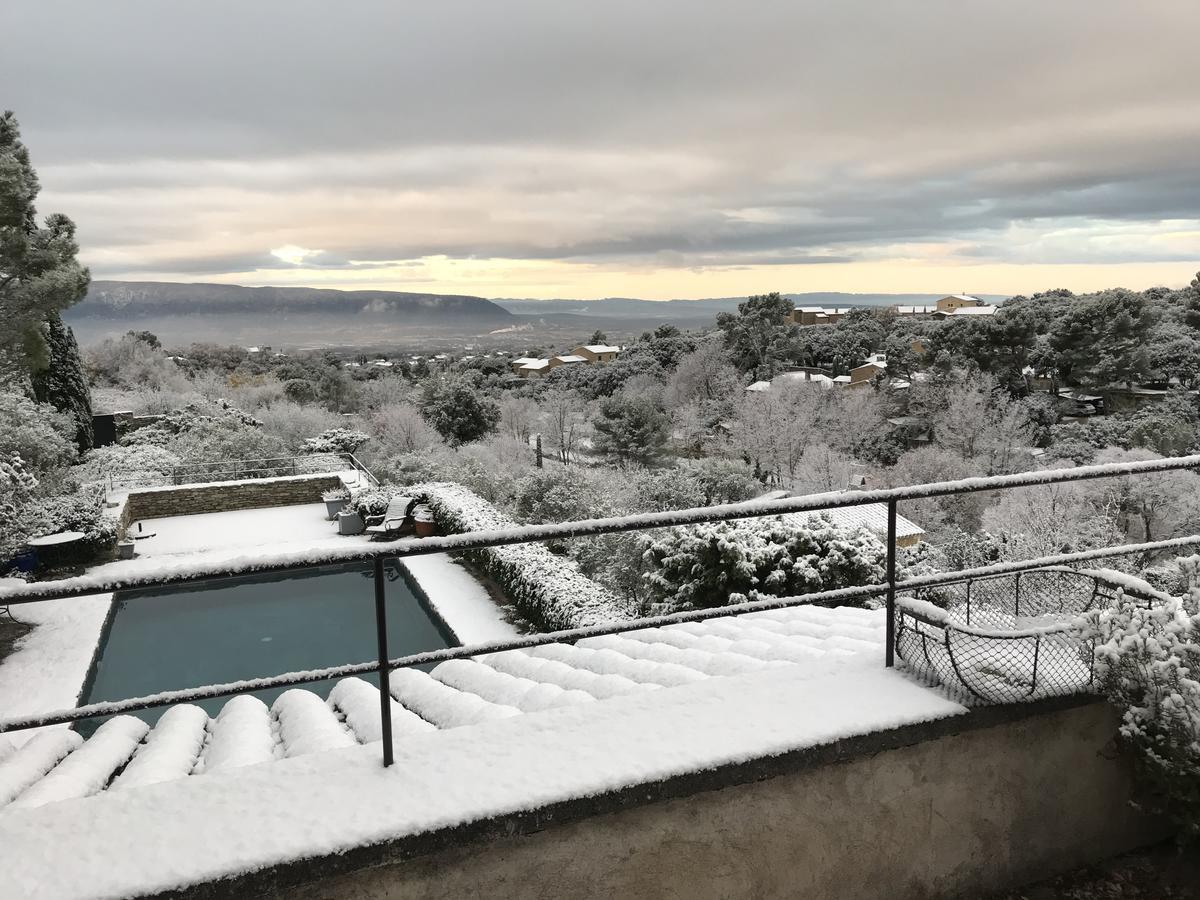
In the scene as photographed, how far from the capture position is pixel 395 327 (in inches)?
2675

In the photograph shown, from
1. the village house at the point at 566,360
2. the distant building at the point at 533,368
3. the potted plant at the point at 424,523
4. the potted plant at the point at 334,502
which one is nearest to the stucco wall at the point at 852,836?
the potted plant at the point at 424,523

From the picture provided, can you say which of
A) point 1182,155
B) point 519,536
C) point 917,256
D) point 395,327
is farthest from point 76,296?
point 395,327

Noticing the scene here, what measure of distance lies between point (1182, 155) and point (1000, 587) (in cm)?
2301

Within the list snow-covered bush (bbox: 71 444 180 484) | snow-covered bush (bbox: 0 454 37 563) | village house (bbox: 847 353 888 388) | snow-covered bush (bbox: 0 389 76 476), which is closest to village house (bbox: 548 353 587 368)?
village house (bbox: 847 353 888 388)

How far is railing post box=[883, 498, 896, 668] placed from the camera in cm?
206

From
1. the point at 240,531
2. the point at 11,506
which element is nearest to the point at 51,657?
the point at 11,506

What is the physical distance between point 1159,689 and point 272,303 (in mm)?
68187

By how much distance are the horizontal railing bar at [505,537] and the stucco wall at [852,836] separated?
0.58 meters

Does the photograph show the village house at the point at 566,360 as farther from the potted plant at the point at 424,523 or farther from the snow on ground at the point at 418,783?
the snow on ground at the point at 418,783

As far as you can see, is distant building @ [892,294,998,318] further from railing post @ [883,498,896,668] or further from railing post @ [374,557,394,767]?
railing post @ [374,557,394,767]

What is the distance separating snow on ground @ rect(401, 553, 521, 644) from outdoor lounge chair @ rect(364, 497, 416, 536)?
5.51 ft

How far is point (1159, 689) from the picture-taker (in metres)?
1.84

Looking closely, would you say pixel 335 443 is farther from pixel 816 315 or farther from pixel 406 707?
pixel 816 315

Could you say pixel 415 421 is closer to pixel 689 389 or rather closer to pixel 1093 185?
pixel 689 389
